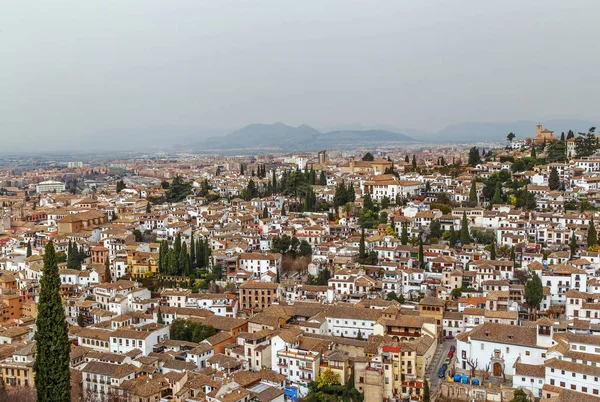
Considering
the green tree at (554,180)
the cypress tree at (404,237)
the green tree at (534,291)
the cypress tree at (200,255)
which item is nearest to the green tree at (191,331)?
the cypress tree at (200,255)

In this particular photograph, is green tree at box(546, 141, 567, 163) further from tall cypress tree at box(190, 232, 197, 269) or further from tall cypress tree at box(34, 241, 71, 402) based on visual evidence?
tall cypress tree at box(34, 241, 71, 402)

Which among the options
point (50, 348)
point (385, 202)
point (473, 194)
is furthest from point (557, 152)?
point (50, 348)

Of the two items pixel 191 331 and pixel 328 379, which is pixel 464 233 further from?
pixel 191 331

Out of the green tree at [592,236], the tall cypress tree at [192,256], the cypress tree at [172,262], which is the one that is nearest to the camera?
the green tree at [592,236]

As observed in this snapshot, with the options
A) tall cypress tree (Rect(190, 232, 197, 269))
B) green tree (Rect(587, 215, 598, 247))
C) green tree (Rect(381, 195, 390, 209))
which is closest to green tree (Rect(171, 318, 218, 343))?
tall cypress tree (Rect(190, 232, 197, 269))

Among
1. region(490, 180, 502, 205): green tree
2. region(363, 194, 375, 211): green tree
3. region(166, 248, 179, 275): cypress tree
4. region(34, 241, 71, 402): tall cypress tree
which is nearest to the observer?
region(34, 241, 71, 402): tall cypress tree

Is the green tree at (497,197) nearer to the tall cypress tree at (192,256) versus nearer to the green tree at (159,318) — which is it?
the tall cypress tree at (192,256)

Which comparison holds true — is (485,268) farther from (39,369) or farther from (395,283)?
(39,369)
